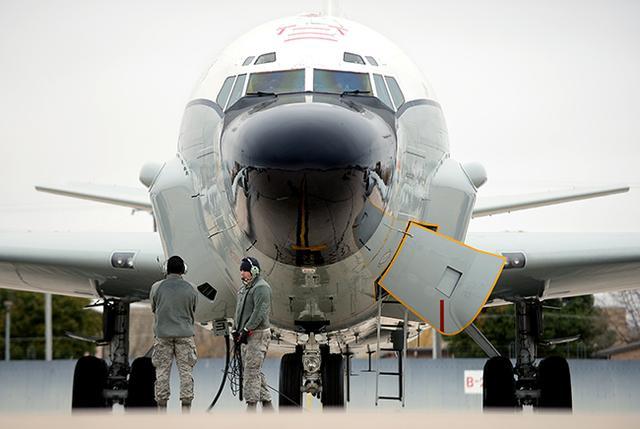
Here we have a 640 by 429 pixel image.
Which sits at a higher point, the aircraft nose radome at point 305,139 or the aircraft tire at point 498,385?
the aircraft nose radome at point 305,139

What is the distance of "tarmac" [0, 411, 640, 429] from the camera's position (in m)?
6.59

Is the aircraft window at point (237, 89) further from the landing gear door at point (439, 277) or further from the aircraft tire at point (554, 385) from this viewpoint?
the aircraft tire at point (554, 385)

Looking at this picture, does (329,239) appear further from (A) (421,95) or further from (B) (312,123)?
(A) (421,95)

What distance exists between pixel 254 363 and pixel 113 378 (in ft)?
21.0

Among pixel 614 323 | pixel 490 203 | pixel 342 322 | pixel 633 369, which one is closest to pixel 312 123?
pixel 342 322

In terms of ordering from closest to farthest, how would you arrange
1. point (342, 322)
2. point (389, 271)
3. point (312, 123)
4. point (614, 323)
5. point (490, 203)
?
1. point (312, 123)
2. point (389, 271)
3. point (342, 322)
4. point (490, 203)
5. point (614, 323)

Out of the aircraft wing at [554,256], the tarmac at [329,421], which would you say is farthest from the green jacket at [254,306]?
the aircraft wing at [554,256]

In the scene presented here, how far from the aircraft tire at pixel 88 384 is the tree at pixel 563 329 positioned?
105 feet

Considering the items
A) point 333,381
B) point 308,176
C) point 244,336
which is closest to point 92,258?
point 333,381

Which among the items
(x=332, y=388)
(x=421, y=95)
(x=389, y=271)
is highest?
(x=421, y=95)

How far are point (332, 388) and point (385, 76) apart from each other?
4961 mm

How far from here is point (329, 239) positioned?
11.5 meters

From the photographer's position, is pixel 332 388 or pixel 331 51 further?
pixel 332 388

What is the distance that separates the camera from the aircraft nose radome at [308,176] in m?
10.7
